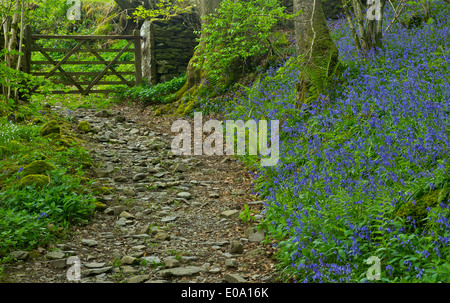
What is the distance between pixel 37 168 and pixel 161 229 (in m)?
2.14

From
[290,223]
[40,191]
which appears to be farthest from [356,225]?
[40,191]

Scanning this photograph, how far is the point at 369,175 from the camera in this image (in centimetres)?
440

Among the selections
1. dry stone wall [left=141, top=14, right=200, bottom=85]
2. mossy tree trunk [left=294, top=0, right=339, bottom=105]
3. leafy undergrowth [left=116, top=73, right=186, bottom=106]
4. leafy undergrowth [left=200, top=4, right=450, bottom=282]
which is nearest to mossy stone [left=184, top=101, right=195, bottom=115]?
leafy undergrowth [left=116, top=73, right=186, bottom=106]

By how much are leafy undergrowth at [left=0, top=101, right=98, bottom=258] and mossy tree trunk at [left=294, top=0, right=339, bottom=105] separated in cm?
408

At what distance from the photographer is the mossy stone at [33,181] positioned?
17.5ft

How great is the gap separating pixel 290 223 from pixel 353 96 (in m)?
2.92

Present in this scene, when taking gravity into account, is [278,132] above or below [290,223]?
above

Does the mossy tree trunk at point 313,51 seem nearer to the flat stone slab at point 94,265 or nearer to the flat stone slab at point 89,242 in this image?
the flat stone slab at point 89,242

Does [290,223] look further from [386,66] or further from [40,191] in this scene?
[386,66]

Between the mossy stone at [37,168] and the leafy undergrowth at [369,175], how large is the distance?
310cm

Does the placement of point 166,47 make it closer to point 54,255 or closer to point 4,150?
point 4,150

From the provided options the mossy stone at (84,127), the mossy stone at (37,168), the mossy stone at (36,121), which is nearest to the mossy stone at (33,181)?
the mossy stone at (37,168)

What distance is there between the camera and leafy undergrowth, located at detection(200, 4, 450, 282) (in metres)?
3.37
